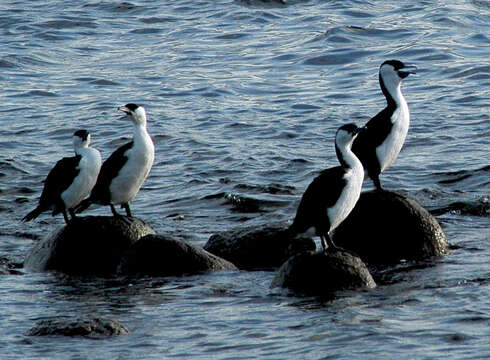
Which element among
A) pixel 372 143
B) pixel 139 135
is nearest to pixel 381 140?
pixel 372 143

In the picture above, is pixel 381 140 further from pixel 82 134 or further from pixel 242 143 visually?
pixel 242 143

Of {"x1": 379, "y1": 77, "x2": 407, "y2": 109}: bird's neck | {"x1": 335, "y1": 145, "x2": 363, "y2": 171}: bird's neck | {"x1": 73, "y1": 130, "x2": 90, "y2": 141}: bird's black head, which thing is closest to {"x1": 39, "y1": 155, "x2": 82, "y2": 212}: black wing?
{"x1": 73, "y1": 130, "x2": 90, "y2": 141}: bird's black head

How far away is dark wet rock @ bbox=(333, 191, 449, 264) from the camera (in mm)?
12336

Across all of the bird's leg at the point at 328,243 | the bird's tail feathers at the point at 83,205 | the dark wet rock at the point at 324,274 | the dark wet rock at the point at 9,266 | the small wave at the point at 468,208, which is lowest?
the small wave at the point at 468,208

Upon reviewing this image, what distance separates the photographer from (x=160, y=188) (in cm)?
1659

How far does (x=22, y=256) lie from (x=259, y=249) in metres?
2.65

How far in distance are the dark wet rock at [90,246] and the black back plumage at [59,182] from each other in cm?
30

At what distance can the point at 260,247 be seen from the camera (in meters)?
12.4

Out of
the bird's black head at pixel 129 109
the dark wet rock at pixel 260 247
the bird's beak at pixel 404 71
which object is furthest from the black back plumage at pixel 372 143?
the bird's black head at pixel 129 109

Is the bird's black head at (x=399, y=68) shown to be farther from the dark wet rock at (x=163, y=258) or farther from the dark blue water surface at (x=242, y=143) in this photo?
the dark wet rock at (x=163, y=258)

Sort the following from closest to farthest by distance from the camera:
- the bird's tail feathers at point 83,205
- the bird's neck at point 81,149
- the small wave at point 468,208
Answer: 1. the bird's neck at point 81,149
2. the bird's tail feathers at point 83,205
3. the small wave at point 468,208

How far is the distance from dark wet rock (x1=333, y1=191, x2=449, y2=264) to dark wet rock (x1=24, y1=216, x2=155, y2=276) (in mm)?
2216

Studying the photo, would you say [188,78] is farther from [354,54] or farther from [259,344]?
[259,344]

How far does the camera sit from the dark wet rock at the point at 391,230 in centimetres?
1234
